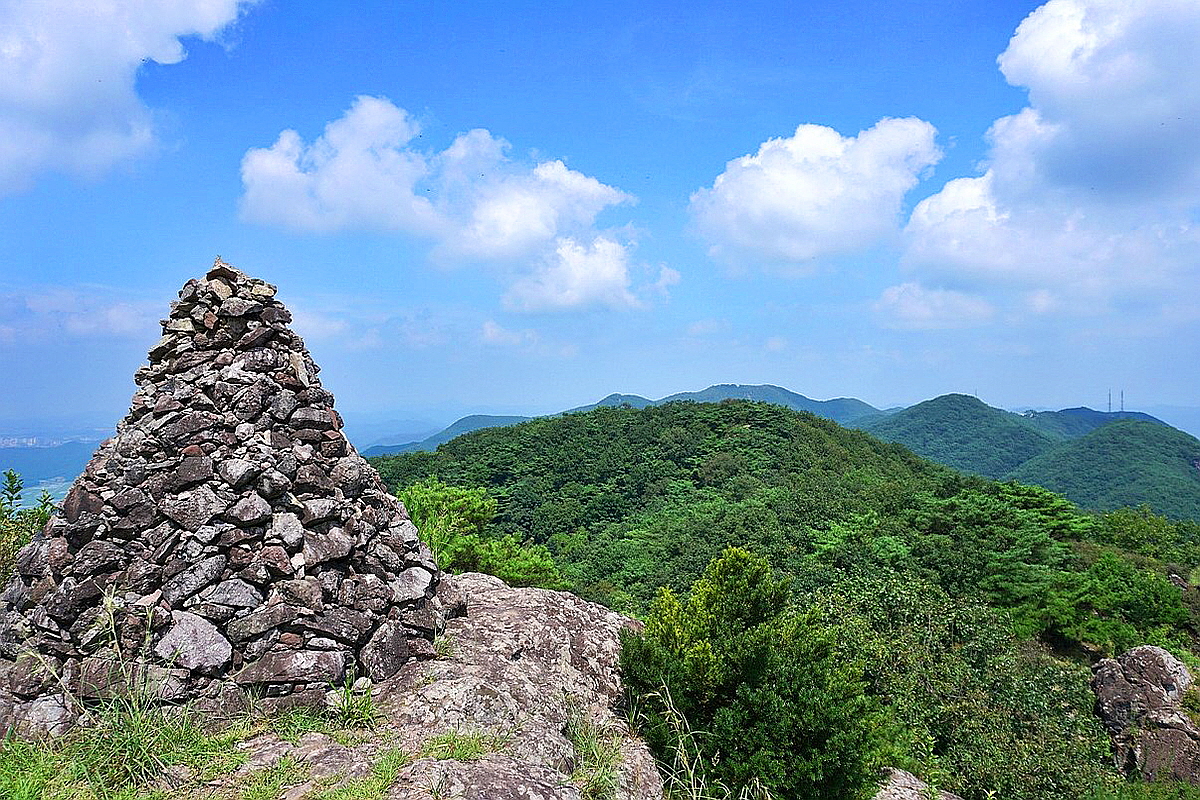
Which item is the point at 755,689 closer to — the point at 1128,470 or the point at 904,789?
the point at 904,789

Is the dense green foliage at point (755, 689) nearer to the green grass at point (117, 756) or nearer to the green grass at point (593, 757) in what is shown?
the green grass at point (593, 757)

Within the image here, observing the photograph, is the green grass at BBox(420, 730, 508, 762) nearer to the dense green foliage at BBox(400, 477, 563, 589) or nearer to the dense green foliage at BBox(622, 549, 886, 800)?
the dense green foliage at BBox(622, 549, 886, 800)

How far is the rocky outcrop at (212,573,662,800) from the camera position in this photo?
4.27m

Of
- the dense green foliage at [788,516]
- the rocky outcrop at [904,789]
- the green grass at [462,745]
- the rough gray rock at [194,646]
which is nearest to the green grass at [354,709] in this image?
the green grass at [462,745]

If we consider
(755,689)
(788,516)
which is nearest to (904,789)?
(755,689)

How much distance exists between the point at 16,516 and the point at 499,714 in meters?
7.01

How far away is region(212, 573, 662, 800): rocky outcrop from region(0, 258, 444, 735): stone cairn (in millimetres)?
419

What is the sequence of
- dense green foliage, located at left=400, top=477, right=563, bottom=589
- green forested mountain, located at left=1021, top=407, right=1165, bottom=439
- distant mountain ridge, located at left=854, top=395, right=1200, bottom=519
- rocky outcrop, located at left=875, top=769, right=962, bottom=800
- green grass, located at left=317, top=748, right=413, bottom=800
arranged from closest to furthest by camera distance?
1. green grass, located at left=317, top=748, right=413, bottom=800
2. rocky outcrop, located at left=875, top=769, right=962, bottom=800
3. dense green foliage, located at left=400, top=477, right=563, bottom=589
4. distant mountain ridge, located at left=854, top=395, right=1200, bottom=519
5. green forested mountain, located at left=1021, top=407, right=1165, bottom=439

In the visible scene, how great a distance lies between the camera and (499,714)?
5.20 m

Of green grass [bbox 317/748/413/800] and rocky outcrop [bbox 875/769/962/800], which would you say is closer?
green grass [bbox 317/748/413/800]

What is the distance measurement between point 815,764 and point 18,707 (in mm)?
5729

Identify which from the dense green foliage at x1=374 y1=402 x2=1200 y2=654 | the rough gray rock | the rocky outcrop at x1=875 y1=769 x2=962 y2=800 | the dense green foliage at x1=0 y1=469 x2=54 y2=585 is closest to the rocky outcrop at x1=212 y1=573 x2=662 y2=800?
the rough gray rock

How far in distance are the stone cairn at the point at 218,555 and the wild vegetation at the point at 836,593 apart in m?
2.68

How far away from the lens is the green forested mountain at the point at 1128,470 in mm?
57500
